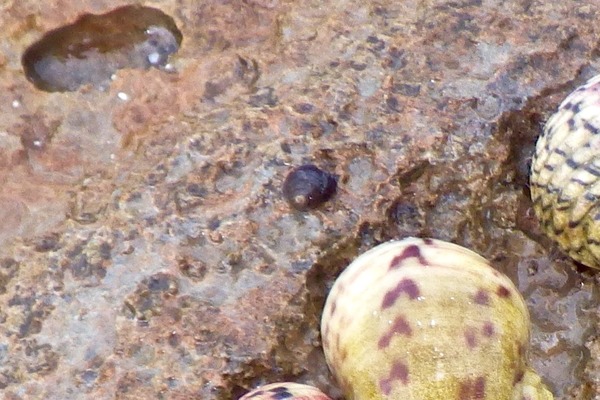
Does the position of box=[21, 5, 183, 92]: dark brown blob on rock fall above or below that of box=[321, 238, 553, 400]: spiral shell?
above

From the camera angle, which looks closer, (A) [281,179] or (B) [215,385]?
(B) [215,385]

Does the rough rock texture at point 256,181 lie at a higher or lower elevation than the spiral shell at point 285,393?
higher

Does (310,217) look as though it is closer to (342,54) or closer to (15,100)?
(342,54)

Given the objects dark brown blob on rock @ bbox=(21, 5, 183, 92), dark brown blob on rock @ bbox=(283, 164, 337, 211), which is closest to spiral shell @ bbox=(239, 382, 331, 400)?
dark brown blob on rock @ bbox=(283, 164, 337, 211)

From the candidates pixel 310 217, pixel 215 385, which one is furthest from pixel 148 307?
pixel 310 217

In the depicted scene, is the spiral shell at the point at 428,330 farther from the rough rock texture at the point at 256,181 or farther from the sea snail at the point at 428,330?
the rough rock texture at the point at 256,181

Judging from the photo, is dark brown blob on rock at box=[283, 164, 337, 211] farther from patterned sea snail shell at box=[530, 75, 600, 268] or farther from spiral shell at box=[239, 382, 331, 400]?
patterned sea snail shell at box=[530, 75, 600, 268]

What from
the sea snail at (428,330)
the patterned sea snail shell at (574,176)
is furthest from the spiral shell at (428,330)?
the patterned sea snail shell at (574,176)
